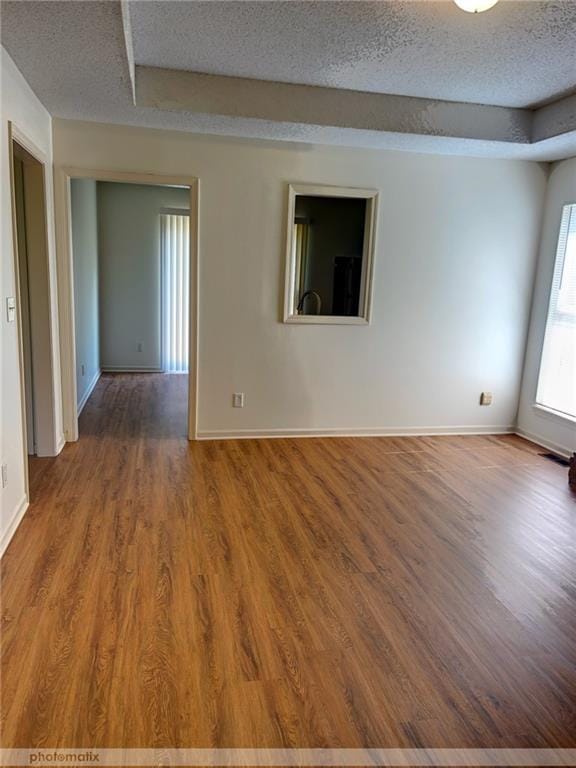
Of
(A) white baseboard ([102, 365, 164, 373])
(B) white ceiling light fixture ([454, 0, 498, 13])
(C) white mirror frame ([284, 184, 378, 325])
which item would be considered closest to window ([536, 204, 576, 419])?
(C) white mirror frame ([284, 184, 378, 325])

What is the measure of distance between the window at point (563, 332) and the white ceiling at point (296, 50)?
36.4 inches

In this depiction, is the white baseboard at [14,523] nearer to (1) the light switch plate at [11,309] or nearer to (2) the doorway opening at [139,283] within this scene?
(1) the light switch plate at [11,309]

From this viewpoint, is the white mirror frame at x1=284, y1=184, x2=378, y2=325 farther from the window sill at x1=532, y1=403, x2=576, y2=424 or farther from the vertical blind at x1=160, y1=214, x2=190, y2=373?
the vertical blind at x1=160, y1=214, x2=190, y2=373

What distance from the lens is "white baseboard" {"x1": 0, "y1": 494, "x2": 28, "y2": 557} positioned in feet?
8.31

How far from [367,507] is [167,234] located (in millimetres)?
5053

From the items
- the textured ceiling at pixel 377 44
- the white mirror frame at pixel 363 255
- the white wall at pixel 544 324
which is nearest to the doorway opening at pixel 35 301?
the textured ceiling at pixel 377 44

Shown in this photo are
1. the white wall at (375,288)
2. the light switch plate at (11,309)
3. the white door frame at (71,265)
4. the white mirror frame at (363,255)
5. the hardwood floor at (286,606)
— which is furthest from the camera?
the white mirror frame at (363,255)

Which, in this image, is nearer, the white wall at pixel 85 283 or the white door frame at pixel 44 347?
the white door frame at pixel 44 347

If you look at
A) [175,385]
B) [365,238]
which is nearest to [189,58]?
[365,238]

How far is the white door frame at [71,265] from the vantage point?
379 cm

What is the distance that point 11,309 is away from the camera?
107 inches

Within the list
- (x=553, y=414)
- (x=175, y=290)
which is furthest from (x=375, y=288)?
(x=175, y=290)

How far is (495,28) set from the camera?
2498 millimetres

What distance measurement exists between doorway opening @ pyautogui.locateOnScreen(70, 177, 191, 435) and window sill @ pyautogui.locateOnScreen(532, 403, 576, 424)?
150 inches
